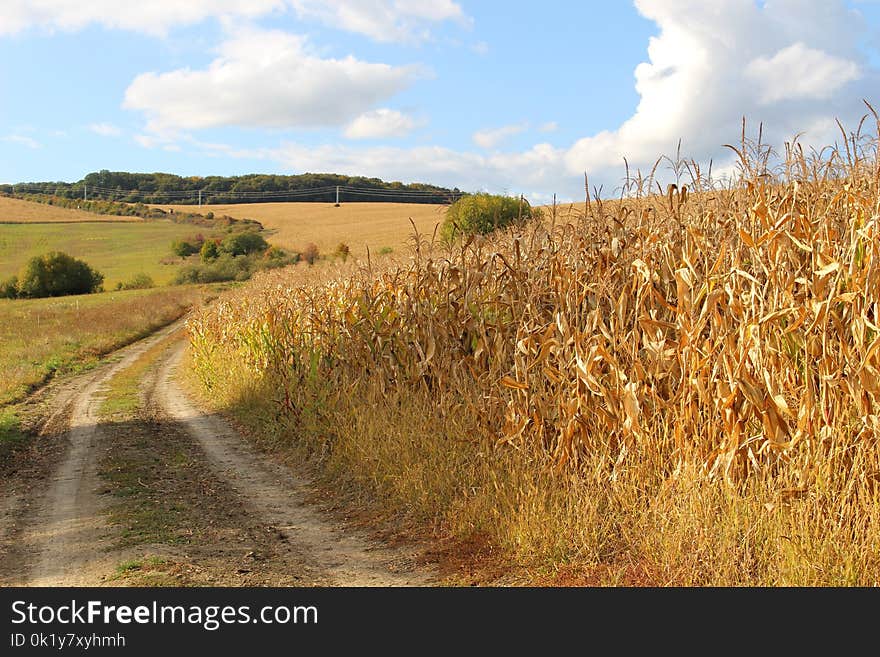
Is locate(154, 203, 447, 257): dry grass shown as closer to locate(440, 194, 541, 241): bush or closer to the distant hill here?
the distant hill

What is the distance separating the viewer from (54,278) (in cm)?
6334

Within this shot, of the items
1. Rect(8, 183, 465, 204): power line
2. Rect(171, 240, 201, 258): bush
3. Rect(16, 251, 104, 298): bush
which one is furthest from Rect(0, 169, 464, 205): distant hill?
Rect(16, 251, 104, 298): bush

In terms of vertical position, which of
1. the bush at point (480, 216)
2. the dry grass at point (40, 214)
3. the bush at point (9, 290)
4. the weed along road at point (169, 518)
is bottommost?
the bush at point (9, 290)

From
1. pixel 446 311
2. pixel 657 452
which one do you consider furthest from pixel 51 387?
→ pixel 657 452

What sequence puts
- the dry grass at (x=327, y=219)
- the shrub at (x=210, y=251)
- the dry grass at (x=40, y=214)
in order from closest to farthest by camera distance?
the dry grass at (x=327, y=219)
the shrub at (x=210, y=251)
the dry grass at (x=40, y=214)

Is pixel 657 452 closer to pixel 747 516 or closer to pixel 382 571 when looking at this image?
pixel 747 516

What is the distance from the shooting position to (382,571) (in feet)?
20.0

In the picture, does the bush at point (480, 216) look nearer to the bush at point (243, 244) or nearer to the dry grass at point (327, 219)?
the dry grass at point (327, 219)

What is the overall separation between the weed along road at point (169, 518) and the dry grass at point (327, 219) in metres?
49.5

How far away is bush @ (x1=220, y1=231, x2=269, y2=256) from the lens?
2965 inches

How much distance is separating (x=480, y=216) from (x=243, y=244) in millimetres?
62088

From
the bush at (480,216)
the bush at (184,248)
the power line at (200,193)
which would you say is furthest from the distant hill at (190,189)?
the bush at (480,216)

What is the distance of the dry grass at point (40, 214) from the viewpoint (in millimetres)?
104625

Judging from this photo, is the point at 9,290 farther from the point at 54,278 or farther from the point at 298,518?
the point at 298,518
